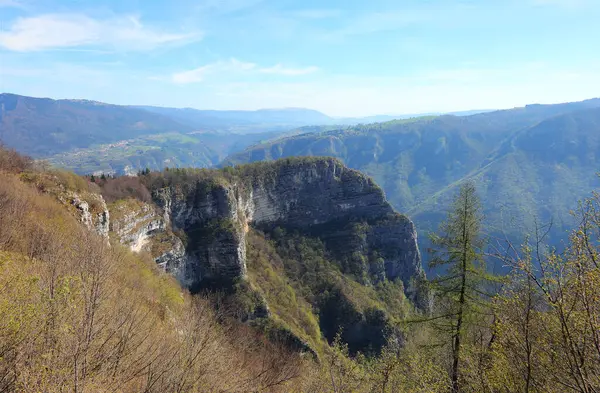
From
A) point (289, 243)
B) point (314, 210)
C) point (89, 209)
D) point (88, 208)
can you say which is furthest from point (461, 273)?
point (314, 210)

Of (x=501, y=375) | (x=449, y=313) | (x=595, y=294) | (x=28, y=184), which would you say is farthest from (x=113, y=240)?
(x=595, y=294)

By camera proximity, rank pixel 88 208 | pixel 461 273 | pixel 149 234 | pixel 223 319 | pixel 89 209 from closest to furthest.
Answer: pixel 461 273 → pixel 88 208 → pixel 89 209 → pixel 223 319 → pixel 149 234

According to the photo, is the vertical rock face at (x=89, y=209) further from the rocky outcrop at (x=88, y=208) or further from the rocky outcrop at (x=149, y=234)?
the rocky outcrop at (x=149, y=234)

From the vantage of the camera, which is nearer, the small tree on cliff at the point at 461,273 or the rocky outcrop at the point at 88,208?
the small tree on cliff at the point at 461,273

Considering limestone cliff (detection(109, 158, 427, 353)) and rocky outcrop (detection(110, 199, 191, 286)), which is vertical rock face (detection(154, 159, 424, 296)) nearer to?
limestone cliff (detection(109, 158, 427, 353))

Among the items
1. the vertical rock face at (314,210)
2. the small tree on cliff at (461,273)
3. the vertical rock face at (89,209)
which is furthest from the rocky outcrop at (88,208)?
the small tree on cliff at (461,273)

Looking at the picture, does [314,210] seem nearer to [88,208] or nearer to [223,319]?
[223,319]

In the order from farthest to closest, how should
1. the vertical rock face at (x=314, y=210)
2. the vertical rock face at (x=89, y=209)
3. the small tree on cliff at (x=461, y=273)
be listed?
the vertical rock face at (x=314, y=210), the vertical rock face at (x=89, y=209), the small tree on cliff at (x=461, y=273)
